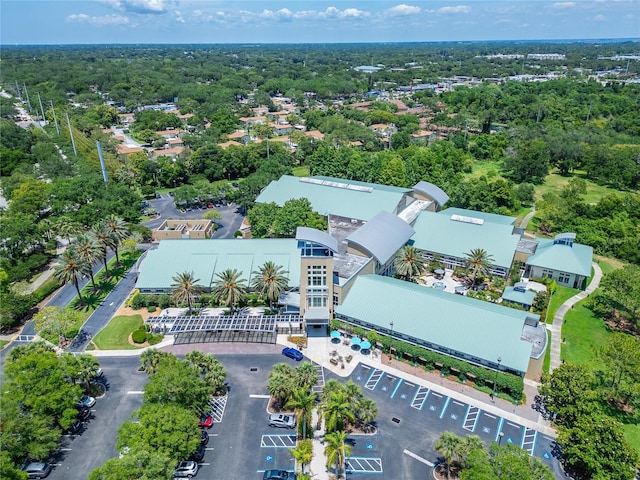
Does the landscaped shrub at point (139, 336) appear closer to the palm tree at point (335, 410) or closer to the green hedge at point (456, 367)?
the green hedge at point (456, 367)

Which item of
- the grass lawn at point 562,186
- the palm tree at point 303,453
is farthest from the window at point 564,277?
the palm tree at point 303,453

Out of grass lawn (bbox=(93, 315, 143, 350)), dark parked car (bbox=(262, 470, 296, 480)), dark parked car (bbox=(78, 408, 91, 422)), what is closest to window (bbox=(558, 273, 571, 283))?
dark parked car (bbox=(262, 470, 296, 480))

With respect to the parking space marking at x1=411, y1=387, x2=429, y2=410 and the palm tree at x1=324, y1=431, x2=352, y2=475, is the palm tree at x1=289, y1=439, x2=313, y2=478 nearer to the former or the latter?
the palm tree at x1=324, y1=431, x2=352, y2=475

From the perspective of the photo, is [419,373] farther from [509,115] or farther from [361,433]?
[509,115]

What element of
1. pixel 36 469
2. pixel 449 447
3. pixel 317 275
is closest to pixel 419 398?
pixel 449 447

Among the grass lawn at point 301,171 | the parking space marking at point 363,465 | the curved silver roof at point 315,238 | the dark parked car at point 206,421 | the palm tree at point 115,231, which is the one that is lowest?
the parking space marking at point 363,465

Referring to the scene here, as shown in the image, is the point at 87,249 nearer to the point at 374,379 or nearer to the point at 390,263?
the point at 374,379
